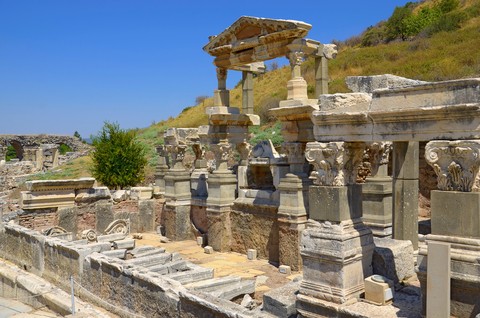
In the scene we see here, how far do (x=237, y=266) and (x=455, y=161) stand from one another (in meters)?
6.28

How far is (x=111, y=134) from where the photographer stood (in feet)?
61.5

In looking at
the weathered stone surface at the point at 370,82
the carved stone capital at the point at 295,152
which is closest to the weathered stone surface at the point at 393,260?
the weathered stone surface at the point at 370,82

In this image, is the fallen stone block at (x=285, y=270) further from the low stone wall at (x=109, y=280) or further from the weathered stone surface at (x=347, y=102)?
the weathered stone surface at (x=347, y=102)

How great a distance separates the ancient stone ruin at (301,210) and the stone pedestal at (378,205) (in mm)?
26

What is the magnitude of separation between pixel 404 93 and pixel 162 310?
4.41 metres

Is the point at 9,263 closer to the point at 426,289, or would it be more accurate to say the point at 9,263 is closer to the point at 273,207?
the point at 273,207

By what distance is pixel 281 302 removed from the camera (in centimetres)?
594

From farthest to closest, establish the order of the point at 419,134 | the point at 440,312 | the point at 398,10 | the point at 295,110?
the point at 398,10 → the point at 295,110 → the point at 419,134 → the point at 440,312

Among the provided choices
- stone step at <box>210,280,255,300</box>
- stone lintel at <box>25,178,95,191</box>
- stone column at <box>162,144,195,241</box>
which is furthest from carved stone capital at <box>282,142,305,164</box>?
stone lintel at <box>25,178,95,191</box>

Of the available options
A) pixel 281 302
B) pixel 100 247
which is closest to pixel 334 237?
pixel 281 302

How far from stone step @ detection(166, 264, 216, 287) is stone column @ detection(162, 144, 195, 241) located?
4730 mm

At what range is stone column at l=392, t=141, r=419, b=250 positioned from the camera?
827cm

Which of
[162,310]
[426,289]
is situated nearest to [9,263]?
[162,310]

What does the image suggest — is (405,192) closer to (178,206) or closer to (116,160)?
(178,206)
